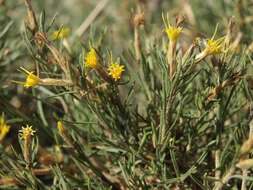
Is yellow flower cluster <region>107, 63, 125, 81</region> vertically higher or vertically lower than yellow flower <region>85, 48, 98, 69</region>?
lower

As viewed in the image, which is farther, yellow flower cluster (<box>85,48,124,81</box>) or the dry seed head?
yellow flower cluster (<box>85,48,124,81</box>)

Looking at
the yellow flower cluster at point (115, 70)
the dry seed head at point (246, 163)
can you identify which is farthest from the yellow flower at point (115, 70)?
the dry seed head at point (246, 163)

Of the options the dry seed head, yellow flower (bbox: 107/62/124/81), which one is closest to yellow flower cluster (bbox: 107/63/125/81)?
yellow flower (bbox: 107/62/124/81)

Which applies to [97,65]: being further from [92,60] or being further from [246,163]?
[246,163]

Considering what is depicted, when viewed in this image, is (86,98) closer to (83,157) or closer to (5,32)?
(83,157)

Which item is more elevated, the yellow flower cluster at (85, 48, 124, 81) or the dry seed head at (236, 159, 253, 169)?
the yellow flower cluster at (85, 48, 124, 81)

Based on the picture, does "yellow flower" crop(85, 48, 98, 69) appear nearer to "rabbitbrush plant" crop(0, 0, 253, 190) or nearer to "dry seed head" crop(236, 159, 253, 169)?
"rabbitbrush plant" crop(0, 0, 253, 190)

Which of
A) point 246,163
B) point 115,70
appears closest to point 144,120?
point 115,70

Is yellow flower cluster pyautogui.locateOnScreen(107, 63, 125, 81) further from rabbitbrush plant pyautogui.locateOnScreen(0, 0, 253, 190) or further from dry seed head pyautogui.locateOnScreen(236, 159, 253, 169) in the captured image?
dry seed head pyautogui.locateOnScreen(236, 159, 253, 169)

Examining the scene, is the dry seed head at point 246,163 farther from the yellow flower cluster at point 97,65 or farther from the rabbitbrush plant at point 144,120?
the yellow flower cluster at point 97,65

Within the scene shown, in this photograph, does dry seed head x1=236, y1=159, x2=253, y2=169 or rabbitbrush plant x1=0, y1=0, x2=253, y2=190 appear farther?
rabbitbrush plant x1=0, y1=0, x2=253, y2=190

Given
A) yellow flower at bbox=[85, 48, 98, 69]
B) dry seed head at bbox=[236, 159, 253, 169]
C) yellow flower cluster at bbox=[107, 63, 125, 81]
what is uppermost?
yellow flower at bbox=[85, 48, 98, 69]
